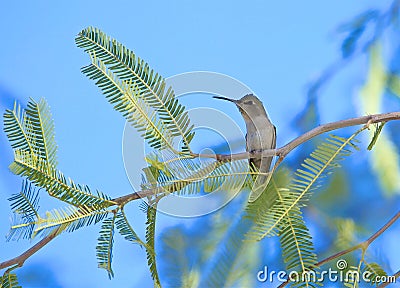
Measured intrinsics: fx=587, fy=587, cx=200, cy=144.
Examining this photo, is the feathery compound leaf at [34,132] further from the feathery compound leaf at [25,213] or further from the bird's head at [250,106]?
the bird's head at [250,106]

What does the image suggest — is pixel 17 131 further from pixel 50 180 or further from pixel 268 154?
pixel 268 154

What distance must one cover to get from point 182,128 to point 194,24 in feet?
1.53

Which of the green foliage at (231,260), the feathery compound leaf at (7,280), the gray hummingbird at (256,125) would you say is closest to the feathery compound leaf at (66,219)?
the feathery compound leaf at (7,280)

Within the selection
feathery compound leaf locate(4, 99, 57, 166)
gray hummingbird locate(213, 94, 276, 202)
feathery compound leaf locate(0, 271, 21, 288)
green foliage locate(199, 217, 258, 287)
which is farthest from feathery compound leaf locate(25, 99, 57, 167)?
green foliage locate(199, 217, 258, 287)

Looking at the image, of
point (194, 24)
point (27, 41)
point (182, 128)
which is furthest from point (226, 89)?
point (27, 41)

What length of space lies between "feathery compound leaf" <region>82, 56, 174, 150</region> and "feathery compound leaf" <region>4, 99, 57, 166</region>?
7cm

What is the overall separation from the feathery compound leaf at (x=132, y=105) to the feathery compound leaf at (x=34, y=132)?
0.07 meters

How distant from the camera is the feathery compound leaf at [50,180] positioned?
544 mm

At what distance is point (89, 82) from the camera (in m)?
0.99

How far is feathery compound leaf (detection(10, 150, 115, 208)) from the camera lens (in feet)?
1.78

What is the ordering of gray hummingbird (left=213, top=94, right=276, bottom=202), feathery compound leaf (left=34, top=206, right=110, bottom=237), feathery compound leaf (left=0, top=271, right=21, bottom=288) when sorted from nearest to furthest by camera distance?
1. feathery compound leaf (left=34, top=206, right=110, bottom=237)
2. feathery compound leaf (left=0, top=271, right=21, bottom=288)
3. gray hummingbird (left=213, top=94, right=276, bottom=202)

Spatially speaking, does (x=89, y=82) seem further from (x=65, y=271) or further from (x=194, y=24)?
(x=65, y=271)

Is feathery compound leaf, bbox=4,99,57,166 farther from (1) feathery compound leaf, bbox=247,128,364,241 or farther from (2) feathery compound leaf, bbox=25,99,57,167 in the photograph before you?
(1) feathery compound leaf, bbox=247,128,364,241

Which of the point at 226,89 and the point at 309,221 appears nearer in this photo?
the point at 226,89
